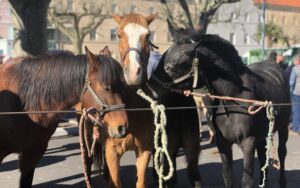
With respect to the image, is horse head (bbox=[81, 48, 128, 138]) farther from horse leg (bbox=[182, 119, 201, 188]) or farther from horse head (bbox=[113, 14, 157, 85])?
horse leg (bbox=[182, 119, 201, 188])

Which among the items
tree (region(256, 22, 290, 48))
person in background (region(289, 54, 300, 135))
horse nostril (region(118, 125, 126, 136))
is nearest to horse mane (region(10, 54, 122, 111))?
horse nostril (region(118, 125, 126, 136))

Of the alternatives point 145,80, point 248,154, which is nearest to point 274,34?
point 248,154

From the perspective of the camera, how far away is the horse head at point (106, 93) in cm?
363

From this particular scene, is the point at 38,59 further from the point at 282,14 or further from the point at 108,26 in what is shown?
the point at 282,14

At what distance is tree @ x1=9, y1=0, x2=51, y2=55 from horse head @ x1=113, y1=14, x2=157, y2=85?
5.86m

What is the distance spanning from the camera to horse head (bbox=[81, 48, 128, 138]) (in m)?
3.63

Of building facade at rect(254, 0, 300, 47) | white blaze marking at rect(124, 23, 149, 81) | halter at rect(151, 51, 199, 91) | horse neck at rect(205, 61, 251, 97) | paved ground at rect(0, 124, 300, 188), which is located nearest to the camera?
white blaze marking at rect(124, 23, 149, 81)

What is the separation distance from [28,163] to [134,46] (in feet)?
5.44

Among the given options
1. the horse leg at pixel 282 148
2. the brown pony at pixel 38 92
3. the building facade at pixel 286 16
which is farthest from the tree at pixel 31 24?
the building facade at pixel 286 16

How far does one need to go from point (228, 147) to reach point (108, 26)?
49.0m

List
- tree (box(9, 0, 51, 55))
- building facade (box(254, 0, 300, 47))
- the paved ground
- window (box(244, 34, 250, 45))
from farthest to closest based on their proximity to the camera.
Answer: window (box(244, 34, 250, 45)), building facade (box(254, 0, 300, 47)), tree (box(9, 0, 51, 55)), the paved ground

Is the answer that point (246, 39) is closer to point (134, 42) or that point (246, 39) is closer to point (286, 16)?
point (286, 16)

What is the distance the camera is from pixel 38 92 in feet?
13.4

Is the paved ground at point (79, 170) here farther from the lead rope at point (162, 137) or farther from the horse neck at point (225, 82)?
the lead rope at point (162, 137)
